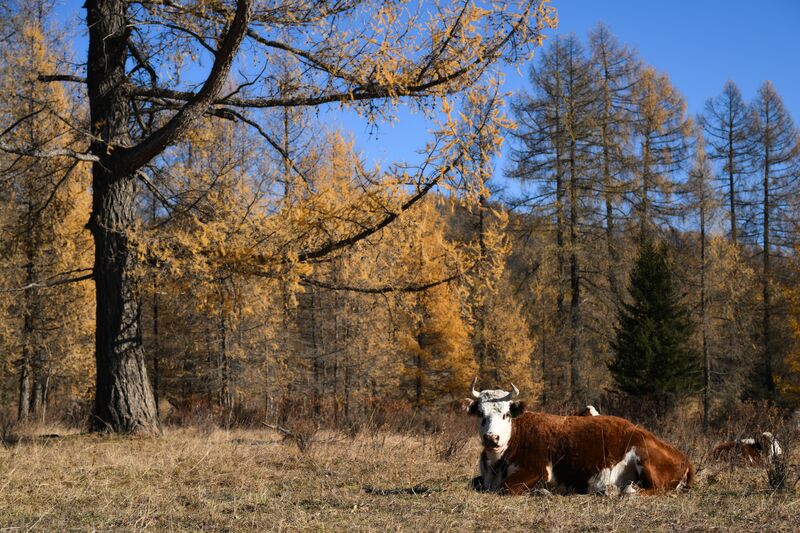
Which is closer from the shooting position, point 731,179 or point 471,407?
point 471,407

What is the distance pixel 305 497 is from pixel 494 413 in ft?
5.52

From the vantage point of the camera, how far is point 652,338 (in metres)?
22.1

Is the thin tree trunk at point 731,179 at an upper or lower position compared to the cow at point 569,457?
upper

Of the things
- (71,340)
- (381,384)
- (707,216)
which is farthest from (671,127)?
(71,340)

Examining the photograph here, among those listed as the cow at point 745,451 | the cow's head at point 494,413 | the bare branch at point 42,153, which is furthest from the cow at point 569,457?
the bare branch at point 42,153

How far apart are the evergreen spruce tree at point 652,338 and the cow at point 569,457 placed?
16806 mm

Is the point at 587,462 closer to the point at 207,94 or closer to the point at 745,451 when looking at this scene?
the point at 745,451

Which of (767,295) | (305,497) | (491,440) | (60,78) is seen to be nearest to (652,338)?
(767,295)

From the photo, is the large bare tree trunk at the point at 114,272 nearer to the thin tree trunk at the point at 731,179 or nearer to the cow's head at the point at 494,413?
the cow's head at the point at 494,413

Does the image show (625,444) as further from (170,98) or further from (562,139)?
(562,139)

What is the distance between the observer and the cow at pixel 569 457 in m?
5.71

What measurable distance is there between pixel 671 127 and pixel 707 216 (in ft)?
19.9

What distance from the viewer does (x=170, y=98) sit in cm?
940

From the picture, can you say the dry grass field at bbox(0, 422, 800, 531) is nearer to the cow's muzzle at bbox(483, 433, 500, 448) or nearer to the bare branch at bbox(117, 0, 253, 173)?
the cow's muzzle at bbox(483, 433, 500, 448)
